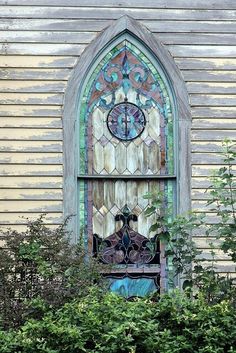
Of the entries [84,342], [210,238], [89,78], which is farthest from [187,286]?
[89,78]

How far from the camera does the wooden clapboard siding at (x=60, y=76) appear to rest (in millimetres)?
11492

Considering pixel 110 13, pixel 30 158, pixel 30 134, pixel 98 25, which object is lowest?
pixel 30 158

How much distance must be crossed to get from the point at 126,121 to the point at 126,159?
0.44 metres

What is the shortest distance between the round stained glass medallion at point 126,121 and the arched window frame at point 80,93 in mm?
413

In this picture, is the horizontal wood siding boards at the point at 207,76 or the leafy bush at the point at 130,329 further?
the horizontal wood siding boards at the point at 207,76

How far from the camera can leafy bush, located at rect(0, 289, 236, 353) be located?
7.10 meters

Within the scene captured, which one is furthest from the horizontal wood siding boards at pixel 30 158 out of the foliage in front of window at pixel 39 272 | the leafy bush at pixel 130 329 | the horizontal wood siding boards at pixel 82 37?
the leafy bush at pixel 130 329

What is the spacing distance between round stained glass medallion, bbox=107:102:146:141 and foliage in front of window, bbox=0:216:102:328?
2.40m

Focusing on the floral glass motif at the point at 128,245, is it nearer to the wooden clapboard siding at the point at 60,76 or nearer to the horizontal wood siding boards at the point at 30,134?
the wooden clapboard siding at the point at 60,76

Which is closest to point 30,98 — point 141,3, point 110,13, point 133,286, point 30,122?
point 30,122

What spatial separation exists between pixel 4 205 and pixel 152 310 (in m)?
4.16

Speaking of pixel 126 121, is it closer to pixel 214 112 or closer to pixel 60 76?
pixel 60 76

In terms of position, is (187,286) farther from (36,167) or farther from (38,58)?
(38,58)

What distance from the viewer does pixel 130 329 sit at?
7176 mm
